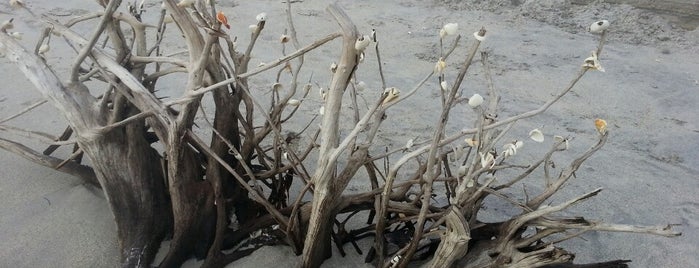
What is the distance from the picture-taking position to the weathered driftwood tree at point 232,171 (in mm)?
1600

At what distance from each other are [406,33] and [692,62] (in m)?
1.75

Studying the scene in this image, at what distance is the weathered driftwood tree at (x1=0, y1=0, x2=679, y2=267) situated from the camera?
5.25 ft

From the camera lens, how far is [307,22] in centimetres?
436

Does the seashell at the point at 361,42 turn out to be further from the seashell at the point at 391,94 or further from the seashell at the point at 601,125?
the seashell at the point at 601,125

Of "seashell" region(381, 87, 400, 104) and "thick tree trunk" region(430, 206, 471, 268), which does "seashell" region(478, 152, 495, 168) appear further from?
"seashell" region(381, 87, 400, 104)

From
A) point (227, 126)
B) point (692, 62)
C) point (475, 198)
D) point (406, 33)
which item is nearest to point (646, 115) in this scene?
point (692, 62)

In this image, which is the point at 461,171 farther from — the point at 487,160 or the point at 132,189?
the point at 132,189

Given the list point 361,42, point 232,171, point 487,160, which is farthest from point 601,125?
point 232,171

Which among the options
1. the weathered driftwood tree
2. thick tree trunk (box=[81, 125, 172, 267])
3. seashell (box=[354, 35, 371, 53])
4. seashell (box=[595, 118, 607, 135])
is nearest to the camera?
seashell (box=[354, 35, 371, 53])

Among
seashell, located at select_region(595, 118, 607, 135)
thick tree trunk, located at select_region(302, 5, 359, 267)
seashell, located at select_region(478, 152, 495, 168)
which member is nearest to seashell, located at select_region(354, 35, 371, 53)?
thick tree trunk, located at select_region(302, 5, 359, 267)

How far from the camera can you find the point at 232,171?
172 centimetres

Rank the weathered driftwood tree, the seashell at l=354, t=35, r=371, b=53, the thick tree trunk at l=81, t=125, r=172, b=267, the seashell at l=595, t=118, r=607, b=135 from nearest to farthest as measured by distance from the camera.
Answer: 1. the seashell at l=354, t=35, r=371, b=53
2. the seashell at l=595, t=118, r=607, b=135
3. the weathered driftwood tree
4. the thick tree trunk at l=81, t=125, r=172, b=267

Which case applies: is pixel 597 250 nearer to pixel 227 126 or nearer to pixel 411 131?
pixel 411 131

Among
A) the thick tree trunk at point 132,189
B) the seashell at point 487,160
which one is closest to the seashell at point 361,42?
the seashell at point 487,160
